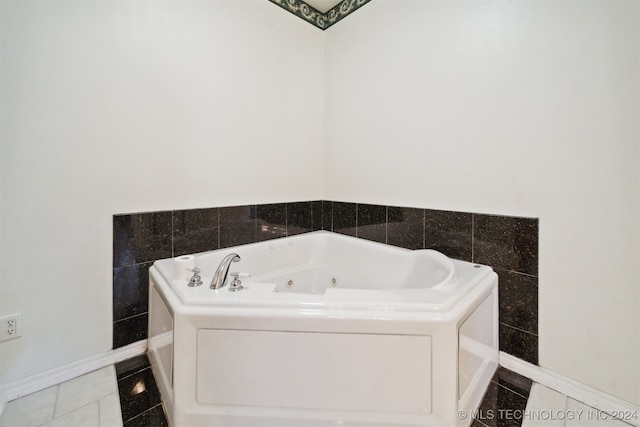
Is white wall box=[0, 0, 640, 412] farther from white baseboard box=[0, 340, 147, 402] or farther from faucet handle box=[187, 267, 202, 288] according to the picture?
faucet handle box=[187, 267, 202, 288]

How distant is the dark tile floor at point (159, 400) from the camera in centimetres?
107

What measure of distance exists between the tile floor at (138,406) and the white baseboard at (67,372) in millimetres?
31

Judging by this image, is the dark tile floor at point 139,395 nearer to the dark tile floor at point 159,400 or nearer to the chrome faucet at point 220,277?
the dark tile floor at point 159,400

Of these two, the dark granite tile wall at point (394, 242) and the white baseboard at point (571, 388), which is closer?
the white baseboard at point (571, 388)

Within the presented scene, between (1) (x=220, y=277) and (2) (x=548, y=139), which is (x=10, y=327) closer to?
(1) (x=220, y=277)

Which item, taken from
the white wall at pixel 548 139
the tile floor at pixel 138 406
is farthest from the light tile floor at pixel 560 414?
the white wall at pixel 548 139

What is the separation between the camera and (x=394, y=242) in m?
1.90

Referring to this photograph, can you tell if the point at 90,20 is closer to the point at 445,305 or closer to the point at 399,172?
the point at 399,172

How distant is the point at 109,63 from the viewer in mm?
1389

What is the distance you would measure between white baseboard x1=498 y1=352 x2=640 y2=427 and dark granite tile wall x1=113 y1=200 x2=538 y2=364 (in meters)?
0.05

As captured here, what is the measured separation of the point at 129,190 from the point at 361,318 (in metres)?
1.43

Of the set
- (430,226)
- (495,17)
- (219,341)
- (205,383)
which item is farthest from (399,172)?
(205,383)

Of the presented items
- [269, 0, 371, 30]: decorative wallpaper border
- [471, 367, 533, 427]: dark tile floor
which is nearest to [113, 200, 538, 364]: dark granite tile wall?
[471, 367, 533, 427]: dark tile floor

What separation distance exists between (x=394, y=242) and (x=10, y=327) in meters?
2.09
